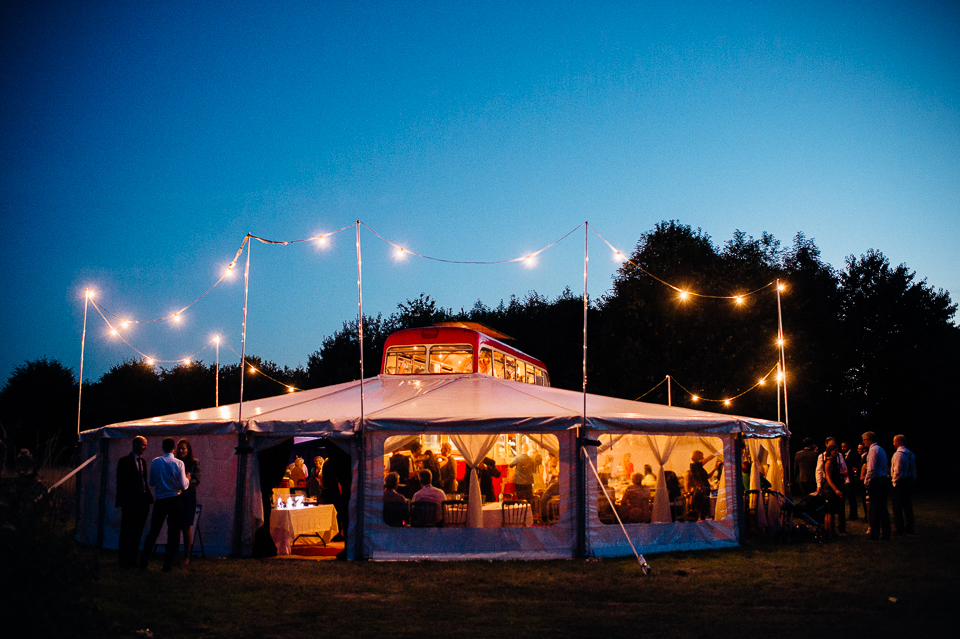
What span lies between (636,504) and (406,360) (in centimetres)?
602

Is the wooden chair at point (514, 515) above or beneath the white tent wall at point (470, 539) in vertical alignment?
above

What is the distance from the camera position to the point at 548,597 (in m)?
7.36

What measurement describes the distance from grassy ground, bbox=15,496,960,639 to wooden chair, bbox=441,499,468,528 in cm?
91

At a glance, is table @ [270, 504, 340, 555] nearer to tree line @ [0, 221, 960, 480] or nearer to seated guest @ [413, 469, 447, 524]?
seated guest @ [413, 469, 447, 524]

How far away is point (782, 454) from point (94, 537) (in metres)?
12.7

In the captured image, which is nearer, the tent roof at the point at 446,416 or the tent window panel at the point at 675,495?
the tent roof at the point at 446,416

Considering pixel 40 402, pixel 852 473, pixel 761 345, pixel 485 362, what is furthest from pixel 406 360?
pixel 40 402

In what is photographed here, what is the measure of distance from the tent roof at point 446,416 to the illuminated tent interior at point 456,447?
0.07 ft

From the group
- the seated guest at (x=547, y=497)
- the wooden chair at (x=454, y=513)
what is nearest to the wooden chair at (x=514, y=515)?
the seated guest at (x=547, y=497)

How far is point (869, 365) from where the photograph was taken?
29.1 meters

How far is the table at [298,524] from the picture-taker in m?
10.7

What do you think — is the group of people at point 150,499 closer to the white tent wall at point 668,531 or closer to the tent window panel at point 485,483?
the tent window panel at point 485,483

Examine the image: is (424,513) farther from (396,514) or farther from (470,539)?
(470,539)

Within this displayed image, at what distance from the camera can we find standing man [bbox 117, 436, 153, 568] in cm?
901
